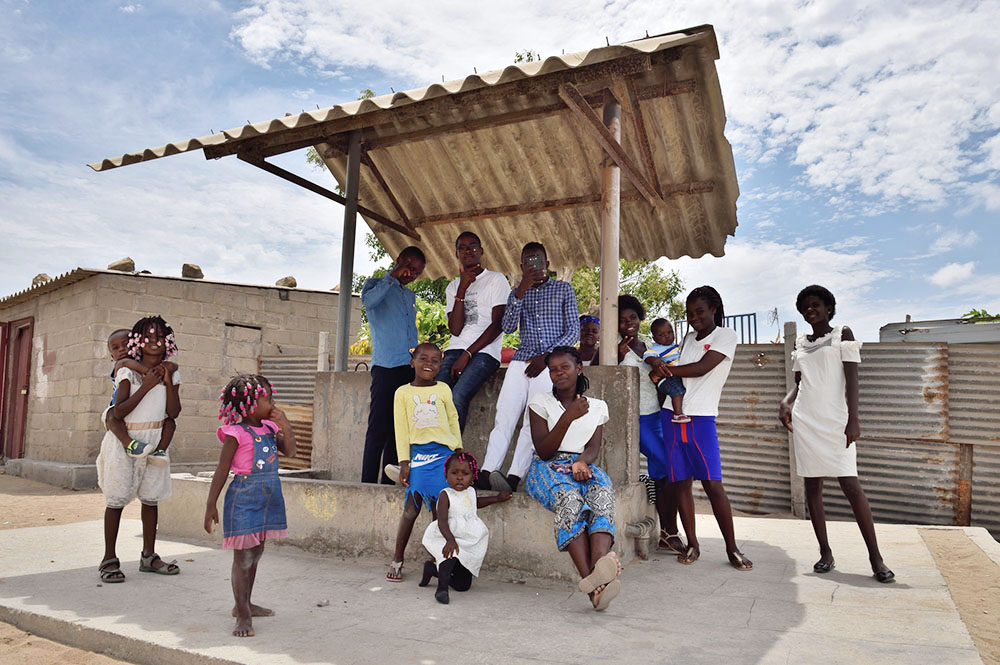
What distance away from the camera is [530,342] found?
4.64 metres

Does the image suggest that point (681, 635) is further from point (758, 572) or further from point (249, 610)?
point (249, 610)

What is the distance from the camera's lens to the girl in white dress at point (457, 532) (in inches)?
152

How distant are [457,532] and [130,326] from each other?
988 cm

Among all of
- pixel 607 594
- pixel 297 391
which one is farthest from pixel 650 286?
pixel 607 594

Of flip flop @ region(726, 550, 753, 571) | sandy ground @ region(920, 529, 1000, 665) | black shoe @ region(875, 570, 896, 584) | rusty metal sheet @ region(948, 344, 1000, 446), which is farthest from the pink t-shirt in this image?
rusty metal sheet @ region(948, 344, 1000, 446)

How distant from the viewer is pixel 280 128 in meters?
4.96

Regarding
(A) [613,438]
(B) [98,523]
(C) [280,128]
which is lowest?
(B) [98,523]

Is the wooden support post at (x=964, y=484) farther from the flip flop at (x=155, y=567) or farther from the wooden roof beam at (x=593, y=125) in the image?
the flip flop at (x=155, y=567)

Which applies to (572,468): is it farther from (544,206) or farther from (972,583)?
(544,206)

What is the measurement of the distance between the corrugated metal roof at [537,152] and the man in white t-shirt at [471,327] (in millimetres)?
1221

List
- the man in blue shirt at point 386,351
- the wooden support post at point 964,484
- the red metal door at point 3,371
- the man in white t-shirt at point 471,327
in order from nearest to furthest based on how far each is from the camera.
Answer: the man in white t-shirt at point 471,327 < the man in blue shirt at point 386,351 < the wooden support post at point 964,484 < the red metal door at point 3,371

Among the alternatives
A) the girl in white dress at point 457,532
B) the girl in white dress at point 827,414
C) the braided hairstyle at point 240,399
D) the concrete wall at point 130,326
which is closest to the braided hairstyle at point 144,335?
the braided hairstyle at point 240,399

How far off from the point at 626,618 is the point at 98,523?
5508 mm

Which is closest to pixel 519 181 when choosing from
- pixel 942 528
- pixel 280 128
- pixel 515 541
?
pixel 280 128
